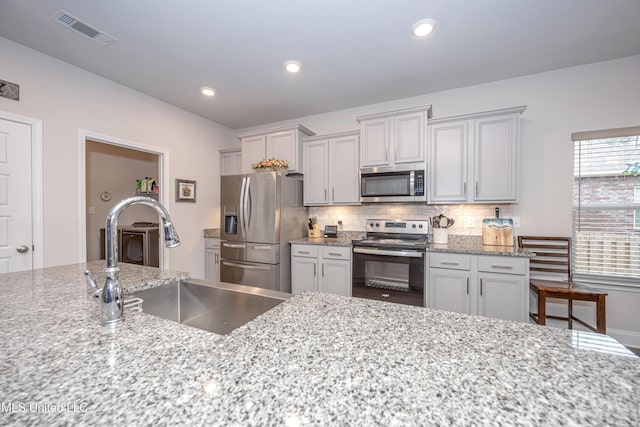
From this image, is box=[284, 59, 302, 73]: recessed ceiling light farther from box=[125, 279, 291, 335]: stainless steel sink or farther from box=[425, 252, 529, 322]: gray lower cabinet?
box=[425, 252, 529, 322]: gray lower cabinet

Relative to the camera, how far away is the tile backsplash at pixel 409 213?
2869 millimetres

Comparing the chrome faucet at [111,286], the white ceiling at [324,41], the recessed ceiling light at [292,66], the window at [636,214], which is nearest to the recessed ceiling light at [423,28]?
the white ceiling at [324,41]

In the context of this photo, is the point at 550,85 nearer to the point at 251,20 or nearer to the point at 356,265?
the point at 356,265

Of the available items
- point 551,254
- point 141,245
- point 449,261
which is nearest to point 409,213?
point 449,261

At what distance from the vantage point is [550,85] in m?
2.64

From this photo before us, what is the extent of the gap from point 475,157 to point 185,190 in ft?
12.1

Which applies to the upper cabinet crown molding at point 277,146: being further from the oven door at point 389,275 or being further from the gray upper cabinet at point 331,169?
the oven door at point 389,275

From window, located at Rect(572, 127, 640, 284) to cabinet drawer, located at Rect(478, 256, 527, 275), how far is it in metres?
0.92

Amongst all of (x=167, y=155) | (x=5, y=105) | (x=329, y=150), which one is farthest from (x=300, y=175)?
(x=5, y=105)

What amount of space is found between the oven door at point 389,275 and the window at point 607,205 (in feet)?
5.42

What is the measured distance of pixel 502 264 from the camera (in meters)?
2.25

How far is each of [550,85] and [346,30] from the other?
227 cm

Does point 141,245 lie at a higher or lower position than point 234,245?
lower

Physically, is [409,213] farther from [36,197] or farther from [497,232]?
[36,197]
